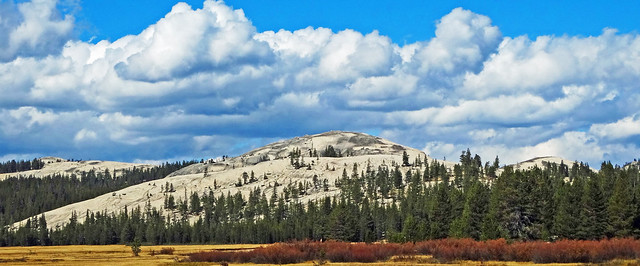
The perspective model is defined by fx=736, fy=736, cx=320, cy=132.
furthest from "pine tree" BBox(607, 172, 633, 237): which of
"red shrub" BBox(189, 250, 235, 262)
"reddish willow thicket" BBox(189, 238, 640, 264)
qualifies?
"red shrub" BBox(189, 250, 235, 262)

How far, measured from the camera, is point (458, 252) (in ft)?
287

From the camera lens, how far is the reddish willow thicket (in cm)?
7900

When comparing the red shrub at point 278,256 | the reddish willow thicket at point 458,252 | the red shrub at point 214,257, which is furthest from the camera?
the red shrub at point 214,257

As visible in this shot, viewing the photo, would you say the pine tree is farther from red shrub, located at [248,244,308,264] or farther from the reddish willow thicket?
red shrub, located at [248,244,308,264]

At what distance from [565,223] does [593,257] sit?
3838 cm

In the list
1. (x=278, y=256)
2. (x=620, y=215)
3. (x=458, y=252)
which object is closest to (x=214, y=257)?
(x=278, y=256)

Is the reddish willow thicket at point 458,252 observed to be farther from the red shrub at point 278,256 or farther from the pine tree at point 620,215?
the pine tree at point 620,215

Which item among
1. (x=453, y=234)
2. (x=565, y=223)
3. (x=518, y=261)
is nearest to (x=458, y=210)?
(x=453, y=234)

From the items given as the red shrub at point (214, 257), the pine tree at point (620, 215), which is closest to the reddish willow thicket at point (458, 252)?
the red shrub at point (214, 257)

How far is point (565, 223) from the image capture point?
115m

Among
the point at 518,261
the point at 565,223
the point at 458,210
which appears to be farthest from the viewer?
the point at 458,210

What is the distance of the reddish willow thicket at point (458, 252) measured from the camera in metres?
79.0

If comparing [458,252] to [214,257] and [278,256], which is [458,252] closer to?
[278,256]

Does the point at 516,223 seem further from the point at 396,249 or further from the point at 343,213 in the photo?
the point at 343,213
